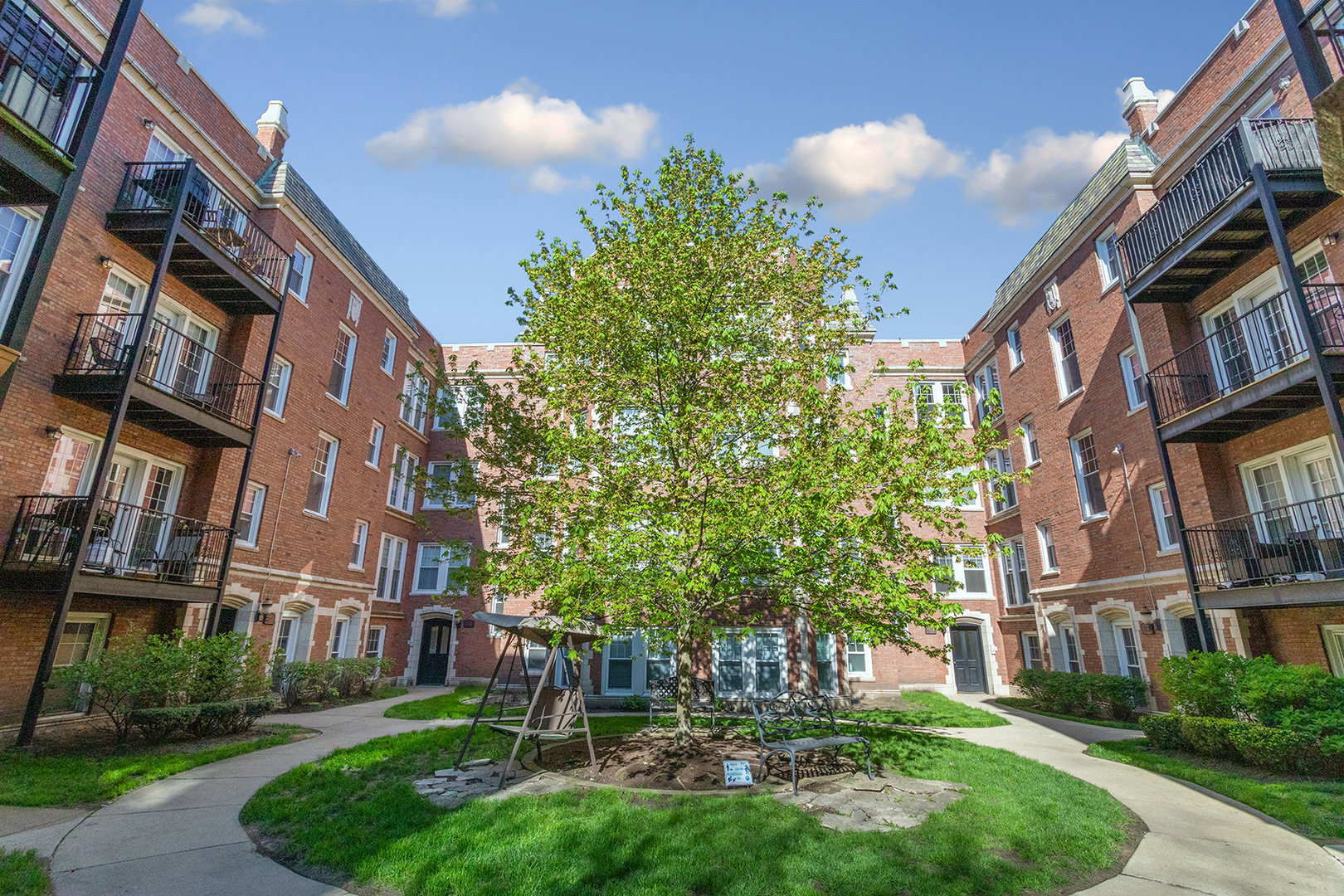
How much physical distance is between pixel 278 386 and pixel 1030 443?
22.7 m

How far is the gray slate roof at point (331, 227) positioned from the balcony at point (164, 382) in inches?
212

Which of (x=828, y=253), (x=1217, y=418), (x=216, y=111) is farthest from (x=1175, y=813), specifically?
(x=216, y=111)

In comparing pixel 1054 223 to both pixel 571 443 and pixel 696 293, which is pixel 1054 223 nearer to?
pixel 696 293

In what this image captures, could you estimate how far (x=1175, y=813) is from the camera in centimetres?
704

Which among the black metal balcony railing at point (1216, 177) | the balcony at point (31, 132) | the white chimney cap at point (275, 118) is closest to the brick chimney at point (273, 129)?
the white chimney cap at point (275, 118)

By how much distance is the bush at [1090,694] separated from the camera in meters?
14.8

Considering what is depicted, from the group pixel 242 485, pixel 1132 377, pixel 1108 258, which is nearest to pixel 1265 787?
pixel 1132 377

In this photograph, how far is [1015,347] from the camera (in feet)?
71.6

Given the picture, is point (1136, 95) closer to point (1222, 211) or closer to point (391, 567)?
point (1222, 211)

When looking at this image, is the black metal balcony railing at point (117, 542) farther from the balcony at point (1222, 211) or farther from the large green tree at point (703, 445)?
the balcony at point (1222, 211)

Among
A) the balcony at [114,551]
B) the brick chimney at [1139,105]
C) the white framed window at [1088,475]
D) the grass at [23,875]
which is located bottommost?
the grass at [23,875]

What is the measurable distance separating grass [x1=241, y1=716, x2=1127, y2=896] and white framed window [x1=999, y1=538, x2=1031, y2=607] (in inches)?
572

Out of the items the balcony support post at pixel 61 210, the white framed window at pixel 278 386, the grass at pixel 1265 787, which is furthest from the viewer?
the white framed window at pixel 278 386

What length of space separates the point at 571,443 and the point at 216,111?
13600 mm
